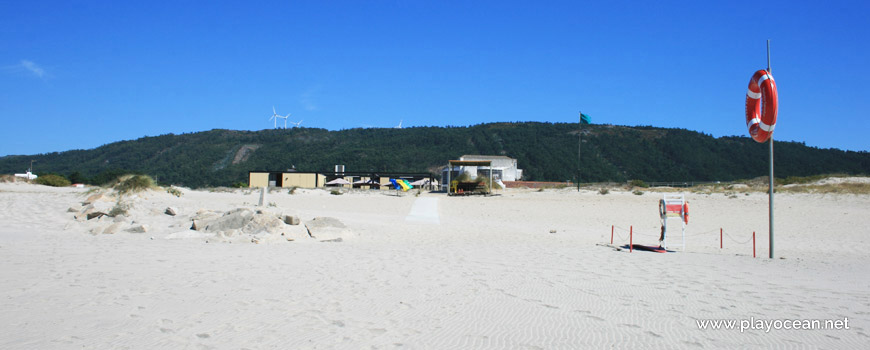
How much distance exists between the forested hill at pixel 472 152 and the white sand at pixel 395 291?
64.1 meters

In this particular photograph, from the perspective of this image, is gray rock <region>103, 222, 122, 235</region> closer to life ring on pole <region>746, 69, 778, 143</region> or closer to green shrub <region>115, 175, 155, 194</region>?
green shrub <region>115, 175, 155, 194</region>

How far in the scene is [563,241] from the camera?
1120 cm

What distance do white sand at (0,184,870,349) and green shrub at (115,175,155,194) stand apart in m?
5.01

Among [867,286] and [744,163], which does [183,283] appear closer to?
[867,286]

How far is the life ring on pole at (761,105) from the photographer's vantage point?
893 cm

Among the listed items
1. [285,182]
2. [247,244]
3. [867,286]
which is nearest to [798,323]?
[867,286]

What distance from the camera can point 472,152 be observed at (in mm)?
94125

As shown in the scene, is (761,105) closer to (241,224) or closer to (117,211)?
(241,224)

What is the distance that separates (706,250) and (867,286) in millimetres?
4146

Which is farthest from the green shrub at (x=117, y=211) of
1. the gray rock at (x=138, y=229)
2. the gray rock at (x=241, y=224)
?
the gray rock at (x=241, y=224)

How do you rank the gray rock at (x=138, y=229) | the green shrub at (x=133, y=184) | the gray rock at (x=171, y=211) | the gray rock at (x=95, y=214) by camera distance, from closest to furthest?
the gray rock at (x=138, y=229)
the gray rock at (x=95, y=214)
the gray rock at (x=171, y=211)
the green shrub at (x=133, y=184)

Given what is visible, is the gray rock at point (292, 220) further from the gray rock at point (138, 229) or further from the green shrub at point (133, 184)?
the green shrub at point (133, 184)

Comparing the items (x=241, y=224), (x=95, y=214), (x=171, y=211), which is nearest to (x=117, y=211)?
(x=95, y=214)

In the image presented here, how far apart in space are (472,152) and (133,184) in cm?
7966
